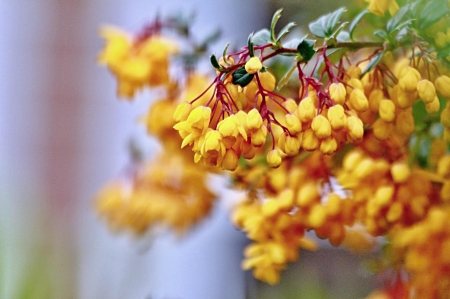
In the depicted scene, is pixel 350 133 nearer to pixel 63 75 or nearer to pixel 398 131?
pixel 398 131

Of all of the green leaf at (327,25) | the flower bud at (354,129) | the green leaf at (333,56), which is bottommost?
the flower bud at (354,129)

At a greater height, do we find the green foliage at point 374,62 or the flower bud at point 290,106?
the green foliage at point 374,62

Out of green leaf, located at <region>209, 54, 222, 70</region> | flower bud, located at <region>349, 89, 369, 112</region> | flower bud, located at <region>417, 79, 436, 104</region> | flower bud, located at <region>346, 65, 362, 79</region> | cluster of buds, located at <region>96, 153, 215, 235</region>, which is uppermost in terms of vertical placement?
green leaf, located at <region>209, 54, 222, 70</region>

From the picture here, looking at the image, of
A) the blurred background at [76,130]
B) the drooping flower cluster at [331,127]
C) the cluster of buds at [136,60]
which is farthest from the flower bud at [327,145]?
the blurred background at [76,130]

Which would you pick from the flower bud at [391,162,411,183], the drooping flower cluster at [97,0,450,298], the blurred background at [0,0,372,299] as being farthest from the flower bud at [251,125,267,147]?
the blurred background at [0,0,372,299]

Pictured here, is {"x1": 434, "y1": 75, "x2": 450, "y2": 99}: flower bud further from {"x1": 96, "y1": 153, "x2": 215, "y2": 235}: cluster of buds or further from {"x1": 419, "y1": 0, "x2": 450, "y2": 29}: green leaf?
{"x1": 96, "y1": 153, "x2": 215, "y2": 235}: cluster of buds

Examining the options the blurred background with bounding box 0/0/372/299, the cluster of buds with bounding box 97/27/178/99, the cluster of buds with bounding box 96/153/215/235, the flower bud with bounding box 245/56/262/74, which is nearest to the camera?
the flower bud with bounding box 245/56/262/74

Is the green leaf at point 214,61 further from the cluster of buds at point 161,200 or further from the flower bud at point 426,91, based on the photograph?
the cluster of buds at point 161,200

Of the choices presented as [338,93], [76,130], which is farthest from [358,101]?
[76,130]

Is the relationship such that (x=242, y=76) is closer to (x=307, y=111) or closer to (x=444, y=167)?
(x=307, y=111)
